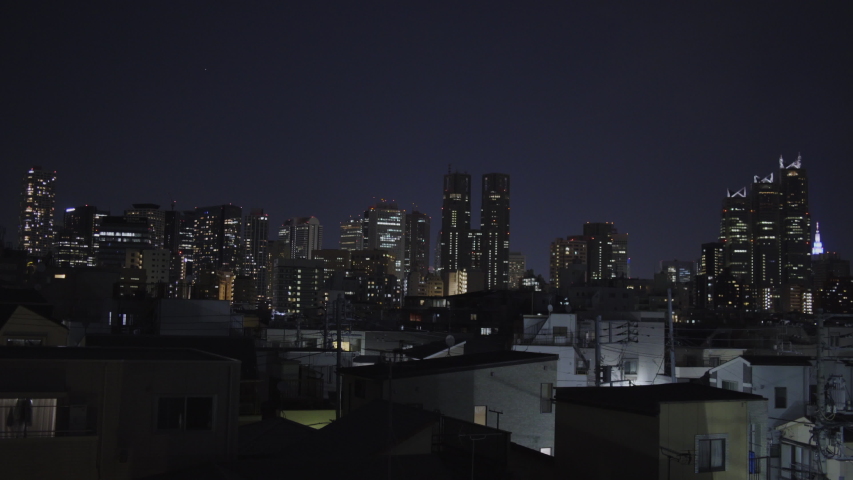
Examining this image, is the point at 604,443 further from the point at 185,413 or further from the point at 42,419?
the point at 42,419

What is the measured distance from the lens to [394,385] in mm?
19938

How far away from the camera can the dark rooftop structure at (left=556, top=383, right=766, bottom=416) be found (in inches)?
585

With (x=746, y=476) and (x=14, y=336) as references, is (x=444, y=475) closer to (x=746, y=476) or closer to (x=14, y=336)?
(x=746, y=476)

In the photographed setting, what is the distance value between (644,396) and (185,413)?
947 centimetres

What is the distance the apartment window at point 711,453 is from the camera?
15.0m

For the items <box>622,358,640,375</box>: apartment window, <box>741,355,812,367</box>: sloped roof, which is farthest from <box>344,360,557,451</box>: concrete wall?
<box>622,358,640,375</box>: apartment window

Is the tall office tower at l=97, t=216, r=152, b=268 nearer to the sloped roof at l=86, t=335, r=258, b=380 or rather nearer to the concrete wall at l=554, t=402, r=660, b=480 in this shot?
the sloped roof at l=86, t=335, r=258, b=380

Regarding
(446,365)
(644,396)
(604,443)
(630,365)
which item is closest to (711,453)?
(644,396)

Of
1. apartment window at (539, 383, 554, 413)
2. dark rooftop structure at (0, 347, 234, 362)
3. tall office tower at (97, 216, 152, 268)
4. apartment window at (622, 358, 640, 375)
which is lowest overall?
apartment window at (622, 358, 640, 375)

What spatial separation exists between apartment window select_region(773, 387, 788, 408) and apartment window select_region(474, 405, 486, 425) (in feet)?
40.3

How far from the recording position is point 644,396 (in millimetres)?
15891

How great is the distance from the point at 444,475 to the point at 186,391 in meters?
4.74

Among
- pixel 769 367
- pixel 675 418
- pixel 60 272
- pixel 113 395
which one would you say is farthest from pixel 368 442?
pixel 60 272

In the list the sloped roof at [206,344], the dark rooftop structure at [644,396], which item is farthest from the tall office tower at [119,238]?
the dark rooftop structure at [644,396]
